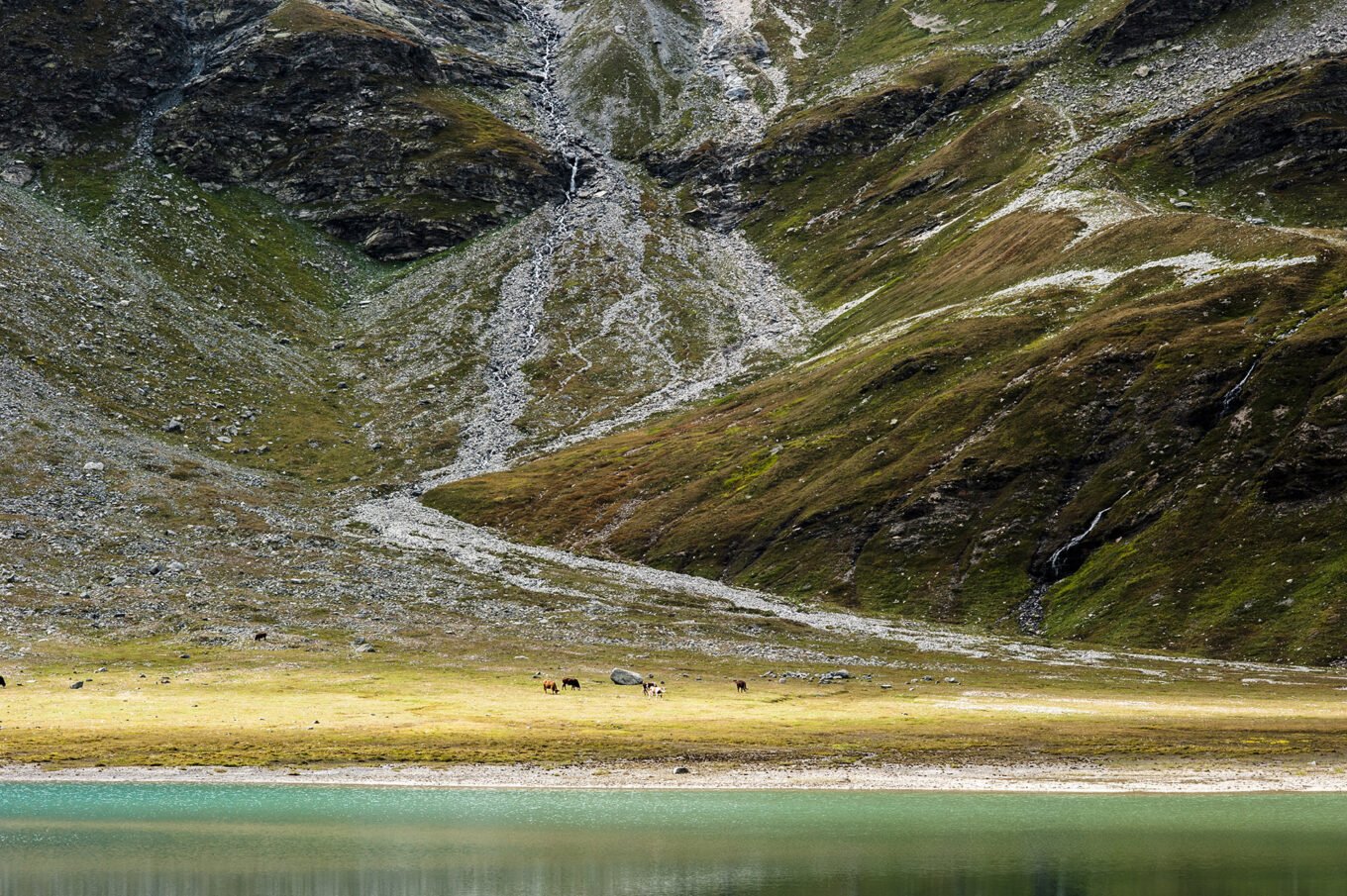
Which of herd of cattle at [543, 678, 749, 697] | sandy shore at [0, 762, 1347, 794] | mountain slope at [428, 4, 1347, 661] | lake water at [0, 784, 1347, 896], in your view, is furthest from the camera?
mountain slope at [428, 4, 1347, 661]

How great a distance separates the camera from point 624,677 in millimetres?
99500

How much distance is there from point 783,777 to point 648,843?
16.0 m

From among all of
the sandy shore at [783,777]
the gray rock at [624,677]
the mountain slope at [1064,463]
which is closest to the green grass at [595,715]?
the gray rock at [624,677]

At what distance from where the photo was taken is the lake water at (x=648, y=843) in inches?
1859

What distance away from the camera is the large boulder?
99.4 metres

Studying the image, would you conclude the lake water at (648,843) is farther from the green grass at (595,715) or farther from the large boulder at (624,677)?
the large boulder at (624,677)

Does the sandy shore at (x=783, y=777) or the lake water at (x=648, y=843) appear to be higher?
the sandy shore at (x=783, y=777)

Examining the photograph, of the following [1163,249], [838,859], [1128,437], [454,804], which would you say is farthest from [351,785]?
[1163,249]

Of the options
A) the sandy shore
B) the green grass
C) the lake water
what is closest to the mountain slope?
the green grass

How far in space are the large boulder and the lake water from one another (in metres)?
32.7

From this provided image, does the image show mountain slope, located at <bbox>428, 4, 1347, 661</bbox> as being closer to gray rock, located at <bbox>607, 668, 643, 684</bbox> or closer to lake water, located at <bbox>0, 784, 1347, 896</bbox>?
gray rock, located at <bbox>607, 668, 643, 684</bbox>

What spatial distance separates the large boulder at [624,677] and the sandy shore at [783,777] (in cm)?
2856

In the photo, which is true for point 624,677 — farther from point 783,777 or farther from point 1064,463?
point 1064,463

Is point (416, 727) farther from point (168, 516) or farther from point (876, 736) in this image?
point (168, 516)
